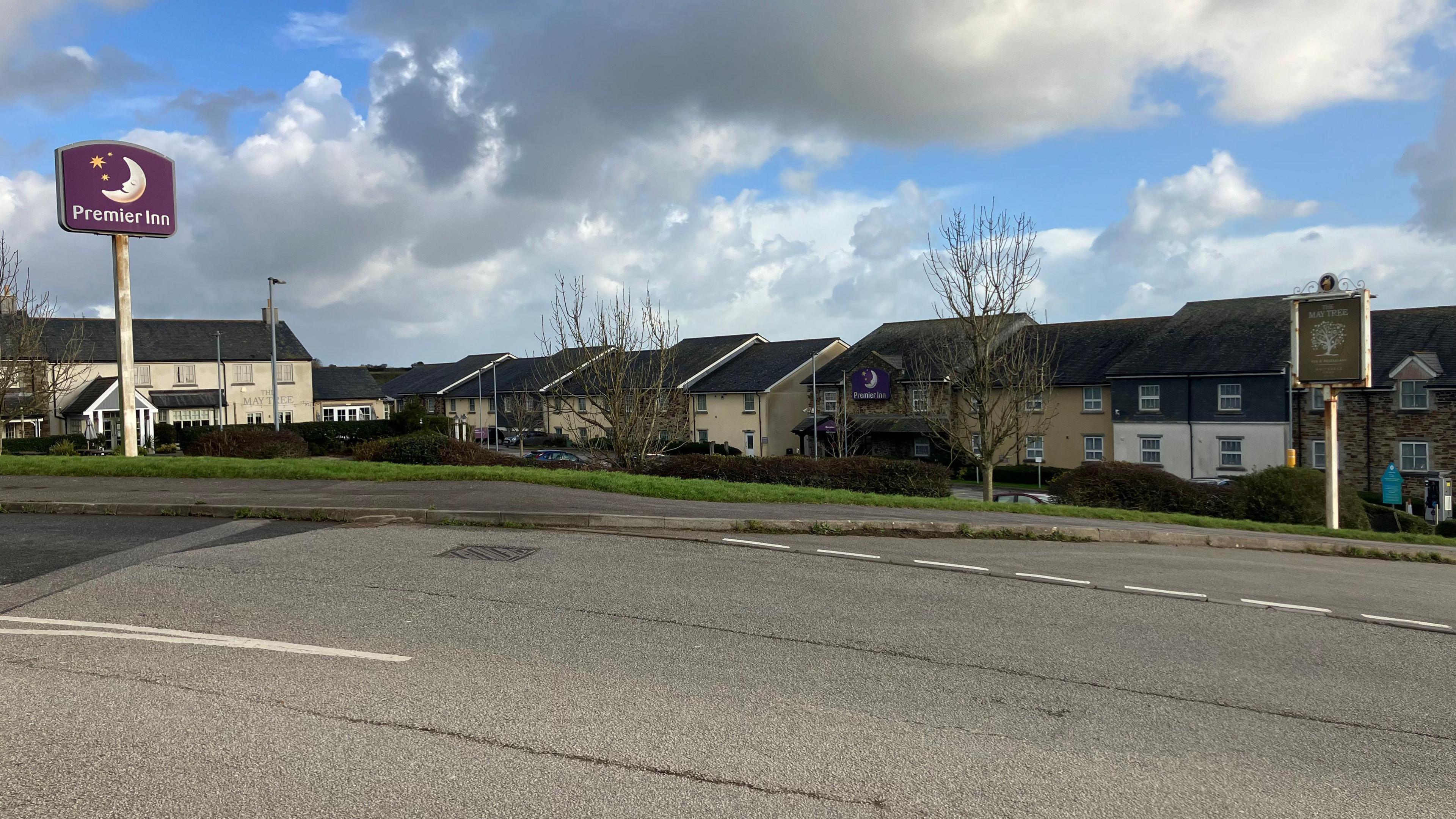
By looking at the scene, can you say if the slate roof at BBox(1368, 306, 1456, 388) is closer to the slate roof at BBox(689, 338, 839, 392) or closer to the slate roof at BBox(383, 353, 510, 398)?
the slate roof at BBox(689, 338, 839, 392)

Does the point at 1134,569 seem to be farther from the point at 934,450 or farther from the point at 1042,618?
the point at 934,450

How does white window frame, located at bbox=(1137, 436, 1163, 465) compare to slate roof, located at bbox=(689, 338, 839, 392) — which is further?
slate roof, located at bbox=(689, 338, 839, 392)

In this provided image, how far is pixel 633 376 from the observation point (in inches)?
1125

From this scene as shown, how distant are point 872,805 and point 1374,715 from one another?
163 inches

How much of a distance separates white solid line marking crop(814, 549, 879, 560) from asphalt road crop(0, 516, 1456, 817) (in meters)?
1.47

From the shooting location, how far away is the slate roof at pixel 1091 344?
46.9 metres

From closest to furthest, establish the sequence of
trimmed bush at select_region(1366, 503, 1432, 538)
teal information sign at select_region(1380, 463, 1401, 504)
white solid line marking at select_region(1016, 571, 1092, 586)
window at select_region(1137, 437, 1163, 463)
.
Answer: white solid line marking at select_region(1016, 571, 1092, 586) < trimmed bush at select_region(1366, 503, 1432, 538) < teal information sign at select_region(1380, 463, 1401, 504) < window at select_region(1137, 437, 1163, 463)

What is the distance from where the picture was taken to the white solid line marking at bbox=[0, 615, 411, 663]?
704cm

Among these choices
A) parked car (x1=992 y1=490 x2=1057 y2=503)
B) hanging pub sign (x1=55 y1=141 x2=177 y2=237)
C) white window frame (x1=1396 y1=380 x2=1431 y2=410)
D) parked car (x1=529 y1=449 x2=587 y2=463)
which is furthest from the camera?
white window frame (x1=1396 y1=380 x2=1431 y2=410)

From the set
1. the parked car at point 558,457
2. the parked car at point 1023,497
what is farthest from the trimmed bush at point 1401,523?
the parked car at point 558,457

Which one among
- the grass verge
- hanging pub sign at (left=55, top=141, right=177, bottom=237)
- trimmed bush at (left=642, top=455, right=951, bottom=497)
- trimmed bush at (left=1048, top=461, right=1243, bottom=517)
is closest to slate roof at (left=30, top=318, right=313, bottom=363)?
hanging pub sign at (left=55, top=141, right=177, bottom=237)

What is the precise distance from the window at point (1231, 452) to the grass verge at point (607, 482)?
2233 cm

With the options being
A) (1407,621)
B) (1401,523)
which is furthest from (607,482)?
(1401,523)

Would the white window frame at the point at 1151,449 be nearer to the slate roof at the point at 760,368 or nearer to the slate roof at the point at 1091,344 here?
the slate roof at the point at 1091,344
